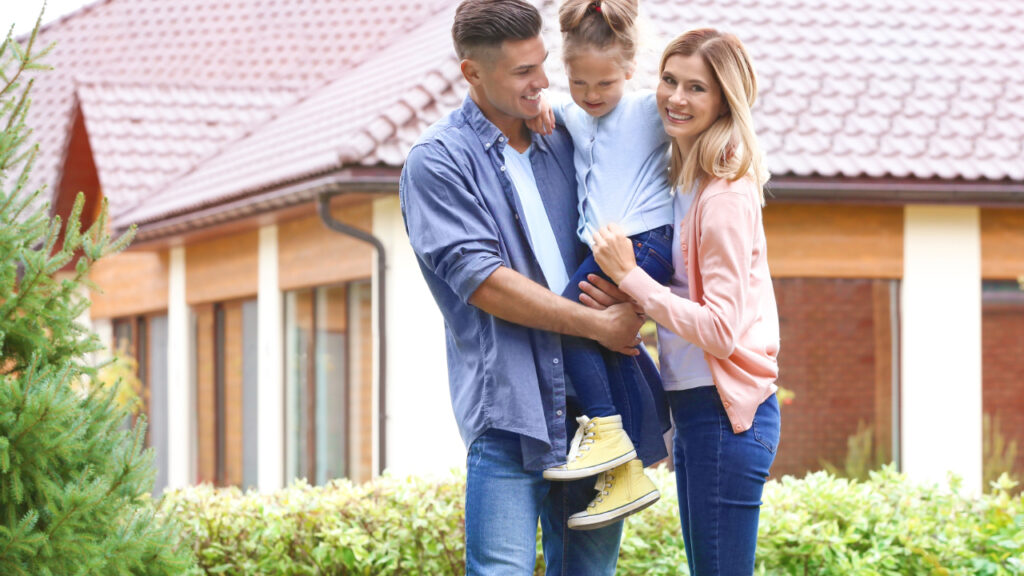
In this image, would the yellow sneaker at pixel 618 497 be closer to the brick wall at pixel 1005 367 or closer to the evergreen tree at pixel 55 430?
the evergreen tree at pixel 55 430

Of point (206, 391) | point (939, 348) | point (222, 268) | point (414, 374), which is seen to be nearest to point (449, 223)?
point (414, 374)

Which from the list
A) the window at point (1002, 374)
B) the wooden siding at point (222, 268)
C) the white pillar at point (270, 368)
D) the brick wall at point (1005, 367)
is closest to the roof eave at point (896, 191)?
the window at point (1002, 374)

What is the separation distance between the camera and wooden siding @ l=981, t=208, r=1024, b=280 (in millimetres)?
10414

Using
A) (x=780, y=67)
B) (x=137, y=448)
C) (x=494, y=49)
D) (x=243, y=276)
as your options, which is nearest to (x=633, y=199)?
(x=494, y=49)

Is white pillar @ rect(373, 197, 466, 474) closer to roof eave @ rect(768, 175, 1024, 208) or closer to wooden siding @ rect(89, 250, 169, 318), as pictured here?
roof eave @ rect(768, 175, 1024, 208)

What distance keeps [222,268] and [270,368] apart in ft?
4.53

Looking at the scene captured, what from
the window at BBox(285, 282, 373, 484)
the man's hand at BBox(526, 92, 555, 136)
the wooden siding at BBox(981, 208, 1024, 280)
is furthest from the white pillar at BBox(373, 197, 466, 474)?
the man's hand at BBox(526, 92, 555, 136)

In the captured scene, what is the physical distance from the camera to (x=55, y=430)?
3428mm

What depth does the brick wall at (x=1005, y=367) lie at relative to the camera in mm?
10805

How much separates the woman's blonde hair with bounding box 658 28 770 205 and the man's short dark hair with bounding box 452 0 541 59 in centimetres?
36

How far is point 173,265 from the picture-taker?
14.2 metres

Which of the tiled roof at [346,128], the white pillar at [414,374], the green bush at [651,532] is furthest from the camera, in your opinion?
the white pillar at [414,374]

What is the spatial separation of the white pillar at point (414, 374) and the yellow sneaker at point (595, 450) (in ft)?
20.2

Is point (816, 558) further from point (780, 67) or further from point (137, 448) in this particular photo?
point (780, 67)
